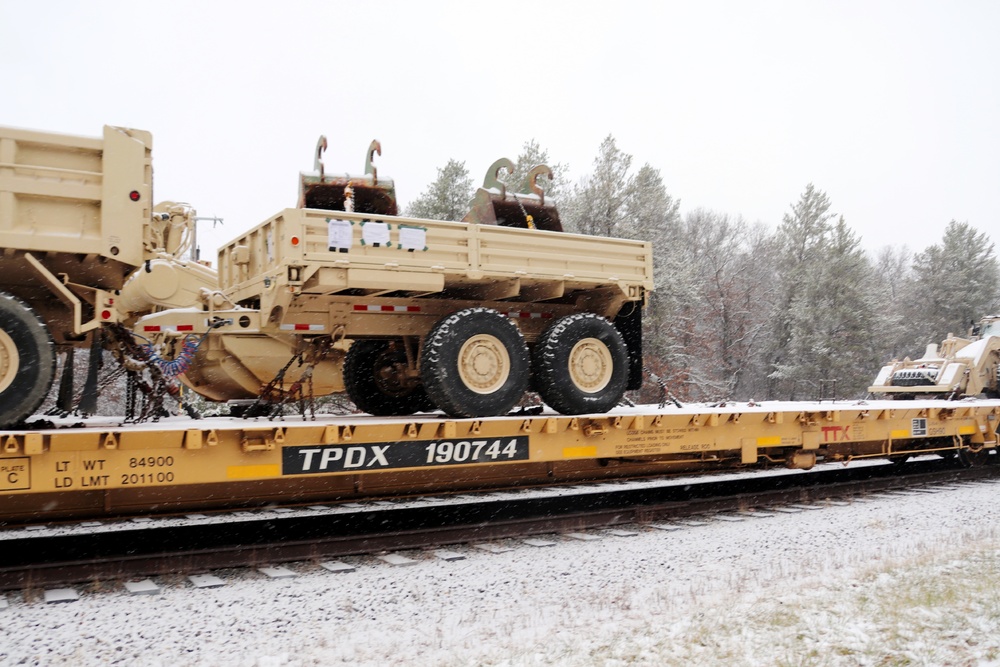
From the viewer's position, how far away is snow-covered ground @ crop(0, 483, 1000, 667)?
15.1 ft

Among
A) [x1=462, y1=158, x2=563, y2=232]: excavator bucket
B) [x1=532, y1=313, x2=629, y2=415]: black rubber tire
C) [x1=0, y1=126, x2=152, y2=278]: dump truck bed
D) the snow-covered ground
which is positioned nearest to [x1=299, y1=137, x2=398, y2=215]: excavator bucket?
[x1=462, y1=158, x2=563, y2=232]: excavator bucket

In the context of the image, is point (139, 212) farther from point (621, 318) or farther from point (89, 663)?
point (621, 318)

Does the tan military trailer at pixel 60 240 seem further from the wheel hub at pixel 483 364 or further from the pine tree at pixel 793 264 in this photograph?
the pine tree at pixel 793 264

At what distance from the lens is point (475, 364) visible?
7867 mm

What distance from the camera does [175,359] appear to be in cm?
859

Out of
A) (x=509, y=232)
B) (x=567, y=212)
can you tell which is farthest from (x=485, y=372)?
(x=567, y=212)

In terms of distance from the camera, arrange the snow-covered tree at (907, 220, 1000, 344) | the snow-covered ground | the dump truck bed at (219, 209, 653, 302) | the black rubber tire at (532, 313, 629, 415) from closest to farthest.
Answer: the snow-covered ground
the dump truck bed at (219, 209, 653, 302)
the black rubber tire at (532, 313, 629, 415)
the snow-covered tree at (907, 220, 1000, 344)

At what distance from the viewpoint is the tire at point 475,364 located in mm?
7625

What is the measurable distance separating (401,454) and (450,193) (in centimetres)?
2047

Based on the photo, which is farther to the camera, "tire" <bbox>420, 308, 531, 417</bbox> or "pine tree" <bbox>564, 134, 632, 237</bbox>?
"pine tree" <bbox>564, 134, 632, 237</bbox>

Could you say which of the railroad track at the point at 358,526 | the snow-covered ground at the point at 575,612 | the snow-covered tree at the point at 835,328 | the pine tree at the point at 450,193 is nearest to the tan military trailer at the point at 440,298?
the railroad track at the point at 358,526

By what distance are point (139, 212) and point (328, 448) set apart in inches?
88.2

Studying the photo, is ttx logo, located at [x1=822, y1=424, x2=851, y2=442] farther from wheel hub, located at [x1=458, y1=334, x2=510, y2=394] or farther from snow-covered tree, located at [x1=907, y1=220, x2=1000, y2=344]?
snow-covered tree, located at [x1=907, y1=220, x2=1000, y2=344]

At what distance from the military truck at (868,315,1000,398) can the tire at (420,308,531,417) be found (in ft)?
36.9
